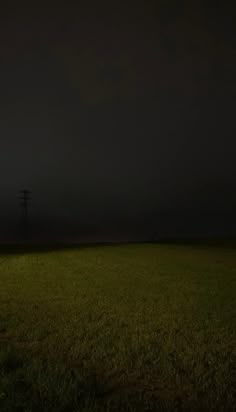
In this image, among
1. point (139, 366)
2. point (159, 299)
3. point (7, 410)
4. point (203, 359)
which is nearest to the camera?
point (7, 410)

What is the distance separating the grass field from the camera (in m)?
7.66

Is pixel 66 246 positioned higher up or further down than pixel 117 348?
higher up

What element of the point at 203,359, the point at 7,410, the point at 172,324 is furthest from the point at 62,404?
the point at 172,324

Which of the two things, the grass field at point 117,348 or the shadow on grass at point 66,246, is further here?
the shadow on grass at point 66,246

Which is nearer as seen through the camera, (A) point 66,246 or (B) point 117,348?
(B) point 117,348

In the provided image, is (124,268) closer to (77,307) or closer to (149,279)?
(149,279)

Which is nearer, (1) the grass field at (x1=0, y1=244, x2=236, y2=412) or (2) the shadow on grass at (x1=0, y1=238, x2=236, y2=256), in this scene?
(1) the grass field at (x1=0, y1=244, x2=236, y2=412)

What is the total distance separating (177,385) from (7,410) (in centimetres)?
354

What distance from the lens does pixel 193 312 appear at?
17.1 meters

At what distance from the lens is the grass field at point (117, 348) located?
766 centimetres

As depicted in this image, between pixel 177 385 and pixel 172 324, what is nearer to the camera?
pixel 177 385

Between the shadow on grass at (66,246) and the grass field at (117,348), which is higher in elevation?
the shadow on grass at (66,246)

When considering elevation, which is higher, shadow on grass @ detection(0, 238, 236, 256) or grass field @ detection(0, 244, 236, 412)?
shadow on grass @ detection(0, 238, 236, 256)

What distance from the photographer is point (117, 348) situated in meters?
11.1
